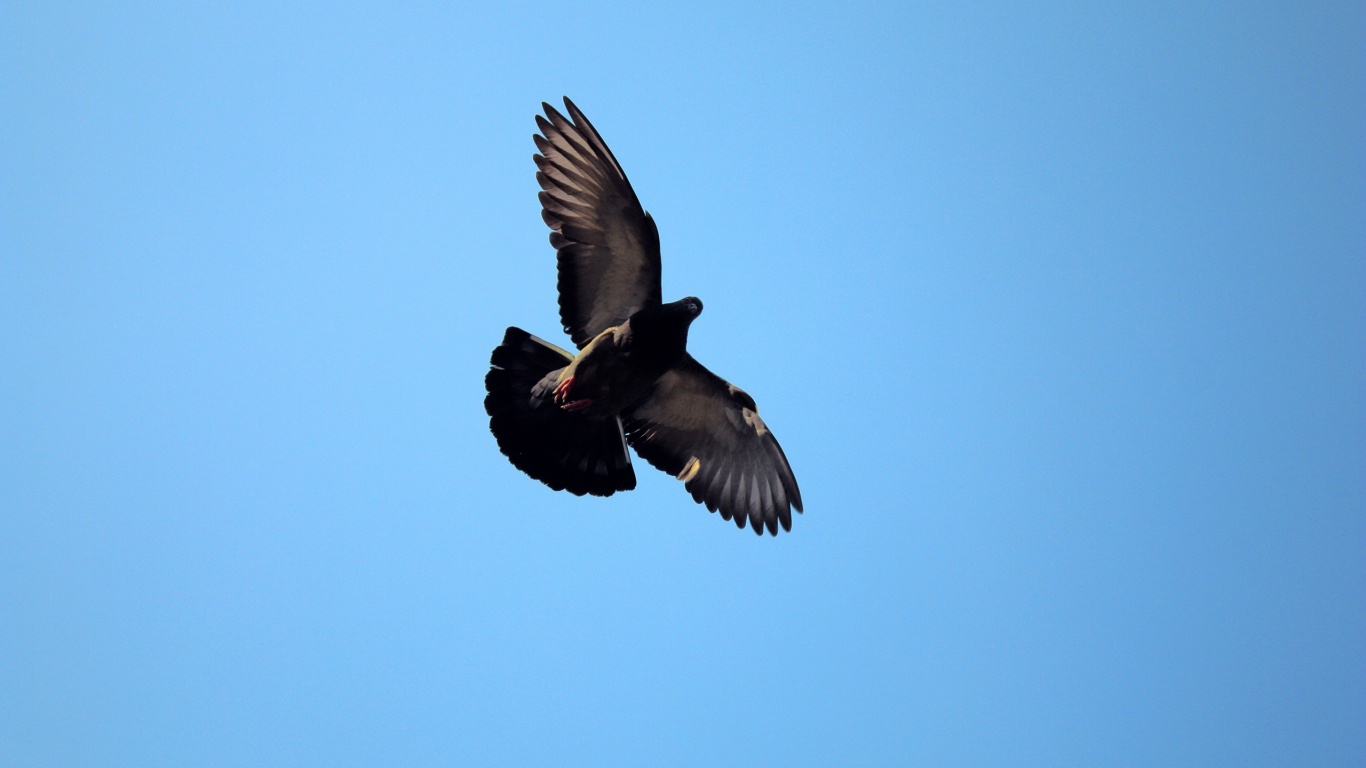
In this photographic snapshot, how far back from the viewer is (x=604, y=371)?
8.85 metres

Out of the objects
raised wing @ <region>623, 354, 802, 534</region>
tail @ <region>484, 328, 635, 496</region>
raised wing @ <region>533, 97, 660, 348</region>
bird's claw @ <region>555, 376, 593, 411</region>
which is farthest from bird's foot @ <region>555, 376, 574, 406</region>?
raised wing @ <region>623, 354, 802, 534</region>

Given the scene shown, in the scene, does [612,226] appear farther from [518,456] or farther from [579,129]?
[518,456]

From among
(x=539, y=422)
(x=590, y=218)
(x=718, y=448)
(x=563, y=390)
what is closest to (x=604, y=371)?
(x=563, y=390)

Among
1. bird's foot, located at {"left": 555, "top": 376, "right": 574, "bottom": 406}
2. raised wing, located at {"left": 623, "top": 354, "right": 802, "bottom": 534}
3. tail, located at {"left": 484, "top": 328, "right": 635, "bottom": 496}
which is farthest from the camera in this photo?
raised wing, located at {"left": 623, "top": 354, "right": 802, "bottom": 534}

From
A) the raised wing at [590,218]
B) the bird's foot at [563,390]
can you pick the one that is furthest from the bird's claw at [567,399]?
the raised wing at [590,218]

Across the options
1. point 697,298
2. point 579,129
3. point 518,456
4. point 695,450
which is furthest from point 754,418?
point 579,129

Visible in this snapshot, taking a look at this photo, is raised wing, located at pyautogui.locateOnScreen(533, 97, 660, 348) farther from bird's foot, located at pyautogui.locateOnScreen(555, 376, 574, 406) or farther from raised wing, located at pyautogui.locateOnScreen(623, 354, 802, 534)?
raised wing, located at pyautogui.locateOnScreen(623, 354, 802, 534)

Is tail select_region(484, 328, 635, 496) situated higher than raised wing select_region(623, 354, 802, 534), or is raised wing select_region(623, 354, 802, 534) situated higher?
raised wing select_region(623, 354, 802, 534)

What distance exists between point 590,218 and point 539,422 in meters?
1.78

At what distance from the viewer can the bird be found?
879 cm

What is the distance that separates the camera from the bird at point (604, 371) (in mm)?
8789

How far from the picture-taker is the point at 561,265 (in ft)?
29.6

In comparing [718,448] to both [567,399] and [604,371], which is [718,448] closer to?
[604,371]

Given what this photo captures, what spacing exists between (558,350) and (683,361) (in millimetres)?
1067
